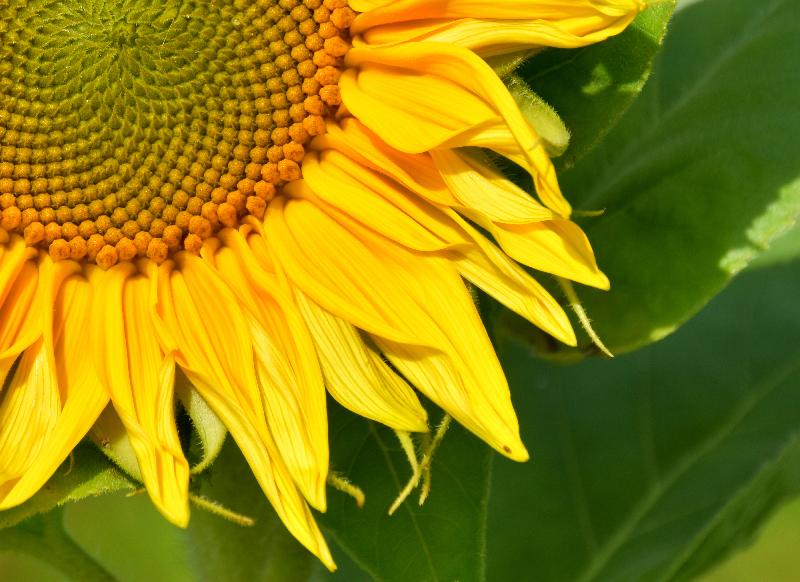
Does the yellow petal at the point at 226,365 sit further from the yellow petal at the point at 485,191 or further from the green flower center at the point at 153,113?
the yellow petal at the point at 485,191

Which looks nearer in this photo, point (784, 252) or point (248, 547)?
point (248, 547)

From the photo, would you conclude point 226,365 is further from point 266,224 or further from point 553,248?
point 553,248

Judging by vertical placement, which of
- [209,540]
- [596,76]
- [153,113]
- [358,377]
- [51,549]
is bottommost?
[51,549]

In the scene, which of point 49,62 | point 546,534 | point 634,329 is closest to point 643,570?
point 546,534

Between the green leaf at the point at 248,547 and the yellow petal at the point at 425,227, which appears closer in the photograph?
the yellow petal at the point at 425,227

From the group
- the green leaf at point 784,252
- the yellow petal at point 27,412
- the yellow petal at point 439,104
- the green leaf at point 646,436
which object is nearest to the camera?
the yellow petal at point 439,104

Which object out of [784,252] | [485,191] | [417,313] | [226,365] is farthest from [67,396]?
[784,252]

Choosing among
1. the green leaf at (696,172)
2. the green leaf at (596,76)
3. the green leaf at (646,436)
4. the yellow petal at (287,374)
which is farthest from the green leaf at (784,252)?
the yellow petal at (287,374)

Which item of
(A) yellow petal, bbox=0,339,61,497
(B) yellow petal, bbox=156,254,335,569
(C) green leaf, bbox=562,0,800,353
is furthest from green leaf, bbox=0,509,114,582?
(C) green leaf, bbox=562,0,800,353
